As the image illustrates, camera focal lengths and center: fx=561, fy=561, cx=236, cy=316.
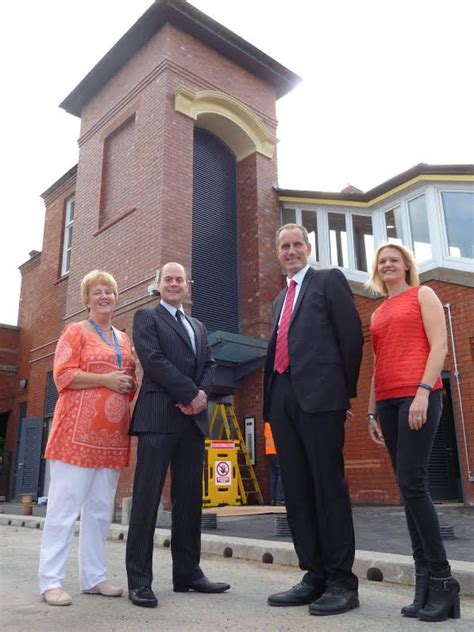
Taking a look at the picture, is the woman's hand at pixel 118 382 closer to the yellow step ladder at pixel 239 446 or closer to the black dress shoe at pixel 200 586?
the black dress shoe at pixel 200 586

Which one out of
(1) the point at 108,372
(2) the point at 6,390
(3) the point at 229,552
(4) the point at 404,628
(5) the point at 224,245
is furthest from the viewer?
(2) the point at 6,390

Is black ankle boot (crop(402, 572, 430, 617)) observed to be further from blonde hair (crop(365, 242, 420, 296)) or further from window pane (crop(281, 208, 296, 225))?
window pane (crop(281, 208, 296, 225))

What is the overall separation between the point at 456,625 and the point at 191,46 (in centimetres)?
1281

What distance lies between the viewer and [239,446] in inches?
450

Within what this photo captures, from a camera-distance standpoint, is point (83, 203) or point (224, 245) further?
point (83, 203)

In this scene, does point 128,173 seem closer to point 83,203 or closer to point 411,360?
point 83,203

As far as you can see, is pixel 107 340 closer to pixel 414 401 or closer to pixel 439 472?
pixel 414 401

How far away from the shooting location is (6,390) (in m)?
17.7

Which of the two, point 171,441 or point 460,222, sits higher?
point 460,222

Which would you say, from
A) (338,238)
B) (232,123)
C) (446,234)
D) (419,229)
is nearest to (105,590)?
(446,234)

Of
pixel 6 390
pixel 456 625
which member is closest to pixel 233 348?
pixel 456 625

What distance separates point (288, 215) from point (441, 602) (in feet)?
36.5

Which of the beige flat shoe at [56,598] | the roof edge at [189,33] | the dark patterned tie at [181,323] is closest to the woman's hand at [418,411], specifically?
the dark patterned tie at [181,323]

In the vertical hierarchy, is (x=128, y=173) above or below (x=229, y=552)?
above
